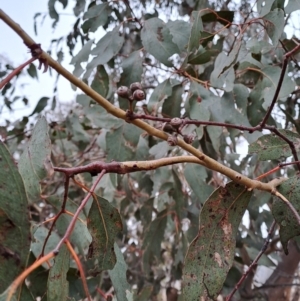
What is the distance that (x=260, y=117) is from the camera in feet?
3.29

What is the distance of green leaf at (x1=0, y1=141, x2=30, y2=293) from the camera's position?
35 centimetres

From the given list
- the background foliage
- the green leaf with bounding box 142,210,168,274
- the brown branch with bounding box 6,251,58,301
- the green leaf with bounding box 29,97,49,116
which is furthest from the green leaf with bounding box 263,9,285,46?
the green leaf with bounding box 29,97,49,116

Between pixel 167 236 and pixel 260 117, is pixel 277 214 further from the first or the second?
pixel 167 236

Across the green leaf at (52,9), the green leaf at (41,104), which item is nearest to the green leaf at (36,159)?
the green leaf at (52,9)

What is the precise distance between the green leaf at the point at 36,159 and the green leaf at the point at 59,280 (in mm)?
73

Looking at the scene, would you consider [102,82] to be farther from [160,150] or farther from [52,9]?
[52,9]

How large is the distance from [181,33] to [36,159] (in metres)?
0.56

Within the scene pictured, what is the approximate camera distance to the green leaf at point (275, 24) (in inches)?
30.3

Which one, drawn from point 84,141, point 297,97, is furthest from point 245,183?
point 84,141

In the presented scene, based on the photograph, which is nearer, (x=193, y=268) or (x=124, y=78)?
(x=193, y=268)

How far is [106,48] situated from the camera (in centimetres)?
100

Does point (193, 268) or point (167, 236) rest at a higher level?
point (167, 236)

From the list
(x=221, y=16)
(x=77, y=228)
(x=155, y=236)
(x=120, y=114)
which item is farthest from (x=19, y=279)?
(x=155, y=236)

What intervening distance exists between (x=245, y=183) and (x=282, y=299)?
1452mm
